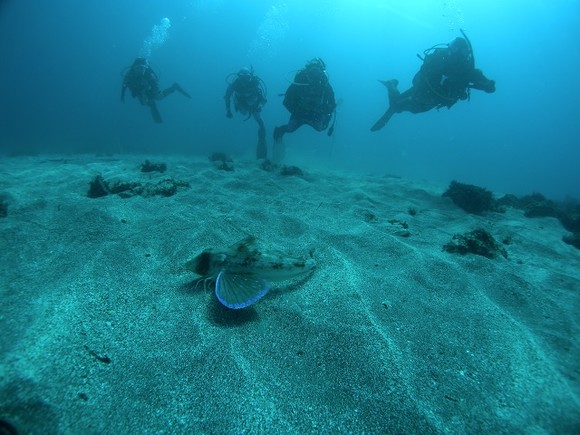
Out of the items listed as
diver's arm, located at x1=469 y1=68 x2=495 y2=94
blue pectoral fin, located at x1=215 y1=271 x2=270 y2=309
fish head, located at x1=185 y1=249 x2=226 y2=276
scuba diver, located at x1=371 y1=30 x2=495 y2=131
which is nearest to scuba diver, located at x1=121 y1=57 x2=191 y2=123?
scuba diver, located at x1=371 y1=30 x2=495 y2=131

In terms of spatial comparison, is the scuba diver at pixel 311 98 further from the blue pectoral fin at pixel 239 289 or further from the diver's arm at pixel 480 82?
the blue pectoral fin at pixel 239 289

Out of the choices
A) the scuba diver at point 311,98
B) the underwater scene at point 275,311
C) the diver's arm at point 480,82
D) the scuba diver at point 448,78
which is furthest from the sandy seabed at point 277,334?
the scuba diver at point 448,78

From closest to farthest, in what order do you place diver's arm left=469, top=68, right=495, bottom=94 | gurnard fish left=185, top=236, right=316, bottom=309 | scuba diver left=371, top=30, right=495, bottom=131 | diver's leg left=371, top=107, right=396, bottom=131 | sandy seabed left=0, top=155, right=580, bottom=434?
sandy seabed left=0, top=155, right=580, bottom=434 → gurnard fish left=185, top=236, right=316, bottom=309 → diver's arm left=469, top=68, right=495, bottom=94 → scuba diver left=371, top=30, right=495, bottom=131 → diver's leg left=371, top=107, right=396, bottom=131

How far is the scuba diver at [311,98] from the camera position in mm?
10445

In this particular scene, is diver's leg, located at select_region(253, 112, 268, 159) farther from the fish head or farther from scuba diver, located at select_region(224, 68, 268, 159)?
the fish head

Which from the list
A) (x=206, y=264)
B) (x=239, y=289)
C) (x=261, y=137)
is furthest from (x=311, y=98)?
(x=239, y=289)

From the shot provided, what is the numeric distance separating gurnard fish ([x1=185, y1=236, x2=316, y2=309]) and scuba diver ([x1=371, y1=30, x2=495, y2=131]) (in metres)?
10.2

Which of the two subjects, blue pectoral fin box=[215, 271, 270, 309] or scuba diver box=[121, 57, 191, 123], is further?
scuba diver box=[121, 57, 191, 123]

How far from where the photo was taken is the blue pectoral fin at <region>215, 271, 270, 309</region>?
8.66 feet

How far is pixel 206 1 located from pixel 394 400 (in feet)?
499

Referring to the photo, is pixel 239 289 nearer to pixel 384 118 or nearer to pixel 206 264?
pixel 206 264

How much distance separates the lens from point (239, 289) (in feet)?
9.14

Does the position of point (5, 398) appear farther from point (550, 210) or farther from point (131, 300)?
point (550, 210)

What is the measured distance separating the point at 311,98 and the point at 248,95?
161 inches
